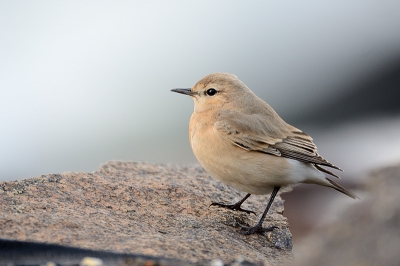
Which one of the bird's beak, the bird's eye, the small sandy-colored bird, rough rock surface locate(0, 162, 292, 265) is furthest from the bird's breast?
the bird's beak

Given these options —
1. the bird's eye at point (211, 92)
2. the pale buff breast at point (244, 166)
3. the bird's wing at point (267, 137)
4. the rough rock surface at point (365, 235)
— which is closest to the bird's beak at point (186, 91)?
the bird's eye at point (211, 92)

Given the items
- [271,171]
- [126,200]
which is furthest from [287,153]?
[126,200]

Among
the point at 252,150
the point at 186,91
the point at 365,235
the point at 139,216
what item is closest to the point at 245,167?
the point at 252,150

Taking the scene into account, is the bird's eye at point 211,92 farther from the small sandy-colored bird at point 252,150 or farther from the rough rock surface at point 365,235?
the rough rock surface at point 365,235

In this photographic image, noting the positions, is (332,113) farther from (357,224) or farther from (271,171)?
(357,224)

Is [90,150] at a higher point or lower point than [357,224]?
lower

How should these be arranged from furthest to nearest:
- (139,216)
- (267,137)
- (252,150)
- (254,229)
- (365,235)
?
(267,137), (252,150), (254,229), (139,216), (365,235)

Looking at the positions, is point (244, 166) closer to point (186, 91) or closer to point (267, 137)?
point (267, 137)

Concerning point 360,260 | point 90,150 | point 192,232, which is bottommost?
point 90,150
